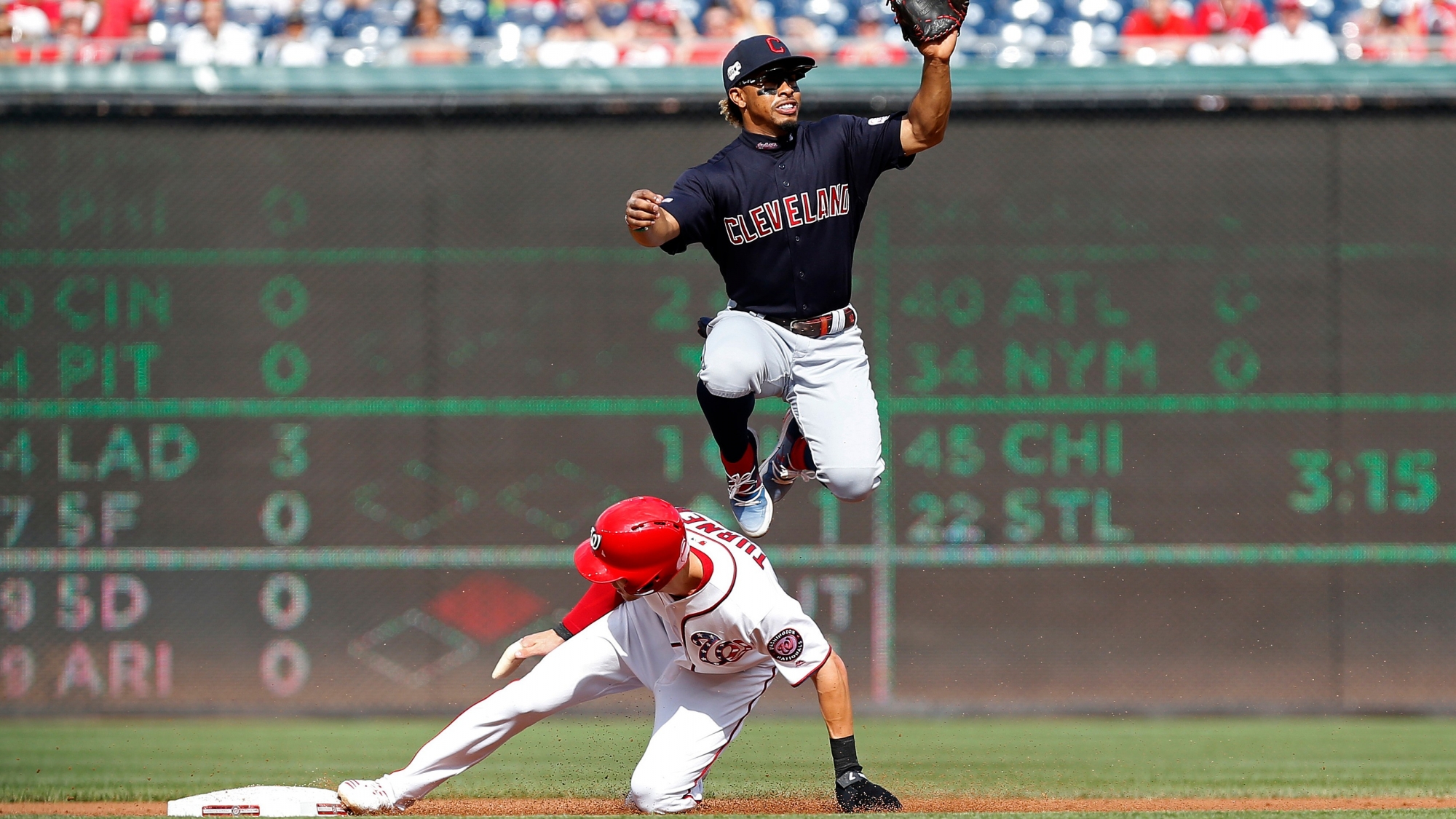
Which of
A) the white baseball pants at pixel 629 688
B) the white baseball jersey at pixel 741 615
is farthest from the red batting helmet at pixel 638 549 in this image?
the white baseball pants at pixel 629 688

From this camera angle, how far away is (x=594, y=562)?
557cm

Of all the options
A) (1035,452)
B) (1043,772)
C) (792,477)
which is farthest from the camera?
(1035,452)

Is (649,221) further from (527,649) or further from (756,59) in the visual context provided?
(527,649)

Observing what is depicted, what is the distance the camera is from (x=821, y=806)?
6.24 meters

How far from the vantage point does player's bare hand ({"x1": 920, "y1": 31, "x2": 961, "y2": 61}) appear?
5461 mm

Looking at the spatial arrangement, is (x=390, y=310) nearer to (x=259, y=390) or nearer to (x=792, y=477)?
(x=259, y=390)

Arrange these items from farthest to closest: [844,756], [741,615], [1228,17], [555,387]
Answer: [1228,17], [555,387], [844,756], [741,615]

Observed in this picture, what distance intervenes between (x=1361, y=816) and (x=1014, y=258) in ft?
14.3

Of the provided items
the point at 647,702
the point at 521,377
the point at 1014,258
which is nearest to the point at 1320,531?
the point at 1014,258

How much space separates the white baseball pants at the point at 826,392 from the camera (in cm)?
602

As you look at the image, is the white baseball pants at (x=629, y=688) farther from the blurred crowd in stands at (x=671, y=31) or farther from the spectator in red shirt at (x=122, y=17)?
the spectator in red shirt at (x=122, y=17)

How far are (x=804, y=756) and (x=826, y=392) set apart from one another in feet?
8.81

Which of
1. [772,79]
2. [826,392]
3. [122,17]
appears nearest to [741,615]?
[826,392]

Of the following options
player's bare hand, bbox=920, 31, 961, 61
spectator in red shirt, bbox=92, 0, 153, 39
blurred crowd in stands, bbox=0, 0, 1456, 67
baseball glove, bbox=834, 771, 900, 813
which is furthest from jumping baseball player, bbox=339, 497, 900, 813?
spectator in red shirt, bbox=92, 0, 153, 39
